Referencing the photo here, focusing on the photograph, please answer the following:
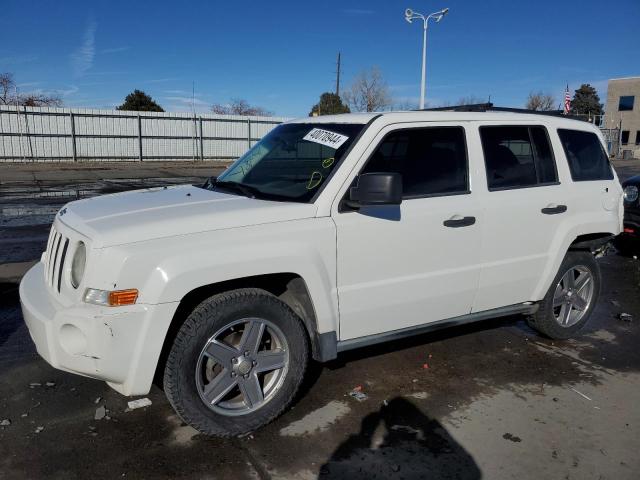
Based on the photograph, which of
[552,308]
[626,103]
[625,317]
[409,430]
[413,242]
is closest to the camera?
[409,430]

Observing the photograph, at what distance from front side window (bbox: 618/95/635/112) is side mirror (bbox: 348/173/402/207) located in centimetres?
6254

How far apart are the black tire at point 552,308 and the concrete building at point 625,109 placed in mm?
57312

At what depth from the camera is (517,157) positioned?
4.29 m

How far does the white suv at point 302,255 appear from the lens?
2.88 meters

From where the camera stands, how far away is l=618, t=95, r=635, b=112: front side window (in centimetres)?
5575

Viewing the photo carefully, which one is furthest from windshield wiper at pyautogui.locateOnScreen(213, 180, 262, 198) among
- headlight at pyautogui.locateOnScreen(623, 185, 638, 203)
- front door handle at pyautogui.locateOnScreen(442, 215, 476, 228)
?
headlight at pyautogui.locateOnScreen(623, 185, 638, 203)

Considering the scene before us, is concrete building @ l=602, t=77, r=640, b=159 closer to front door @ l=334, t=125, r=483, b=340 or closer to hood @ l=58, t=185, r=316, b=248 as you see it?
front door @ l=334, t=125, r=483, b=340

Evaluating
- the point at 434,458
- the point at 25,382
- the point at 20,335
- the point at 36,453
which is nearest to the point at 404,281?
the point at 434,458

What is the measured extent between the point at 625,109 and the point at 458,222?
62140 millimetres

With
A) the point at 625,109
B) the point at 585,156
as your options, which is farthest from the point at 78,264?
the point at 625,109

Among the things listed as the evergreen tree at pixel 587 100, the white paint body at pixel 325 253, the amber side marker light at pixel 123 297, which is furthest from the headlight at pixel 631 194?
the evergreen tree at pixel 587 100

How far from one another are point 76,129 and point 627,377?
26.8 metres

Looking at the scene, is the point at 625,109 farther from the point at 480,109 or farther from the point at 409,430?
the point at 409,430

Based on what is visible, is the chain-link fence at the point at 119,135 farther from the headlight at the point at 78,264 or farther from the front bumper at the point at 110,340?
the front bumper at the point at 110,340
